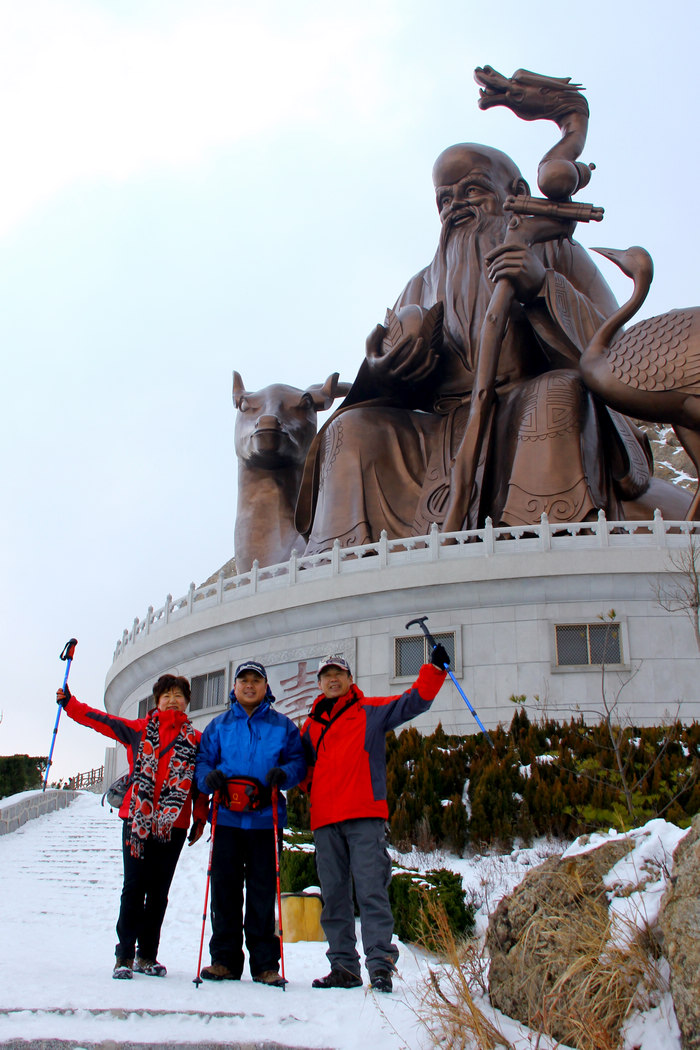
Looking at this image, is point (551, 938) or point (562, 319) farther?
point (562, 319)

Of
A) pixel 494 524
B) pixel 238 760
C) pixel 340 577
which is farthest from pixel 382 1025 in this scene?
pixel 494 524

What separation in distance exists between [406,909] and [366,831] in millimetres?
1860

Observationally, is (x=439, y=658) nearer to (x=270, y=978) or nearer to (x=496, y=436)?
(x=270, y=978)

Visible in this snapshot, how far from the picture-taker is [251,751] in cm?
482

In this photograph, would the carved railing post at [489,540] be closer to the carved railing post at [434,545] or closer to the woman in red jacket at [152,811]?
the carved railing post at [434,545]

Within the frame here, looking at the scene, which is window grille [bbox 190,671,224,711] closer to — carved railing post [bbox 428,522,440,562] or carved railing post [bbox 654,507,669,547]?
carved railing post [bbox 428,522,440,562]

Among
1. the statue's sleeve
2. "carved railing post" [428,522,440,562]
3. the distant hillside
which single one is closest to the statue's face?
the statue's sleeve

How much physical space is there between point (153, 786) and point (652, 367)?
13.0 m

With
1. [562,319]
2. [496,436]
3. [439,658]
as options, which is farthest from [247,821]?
[562,319]

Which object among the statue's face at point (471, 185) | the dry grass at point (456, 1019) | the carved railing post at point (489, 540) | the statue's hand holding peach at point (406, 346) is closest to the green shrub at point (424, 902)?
the dry grass at point (456, 1019)

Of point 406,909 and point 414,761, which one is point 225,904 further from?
point 414,761

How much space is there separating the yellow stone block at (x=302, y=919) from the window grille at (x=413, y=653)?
8205 mm

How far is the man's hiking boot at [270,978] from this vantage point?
4.32 meters

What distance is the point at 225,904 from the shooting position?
183 inches
